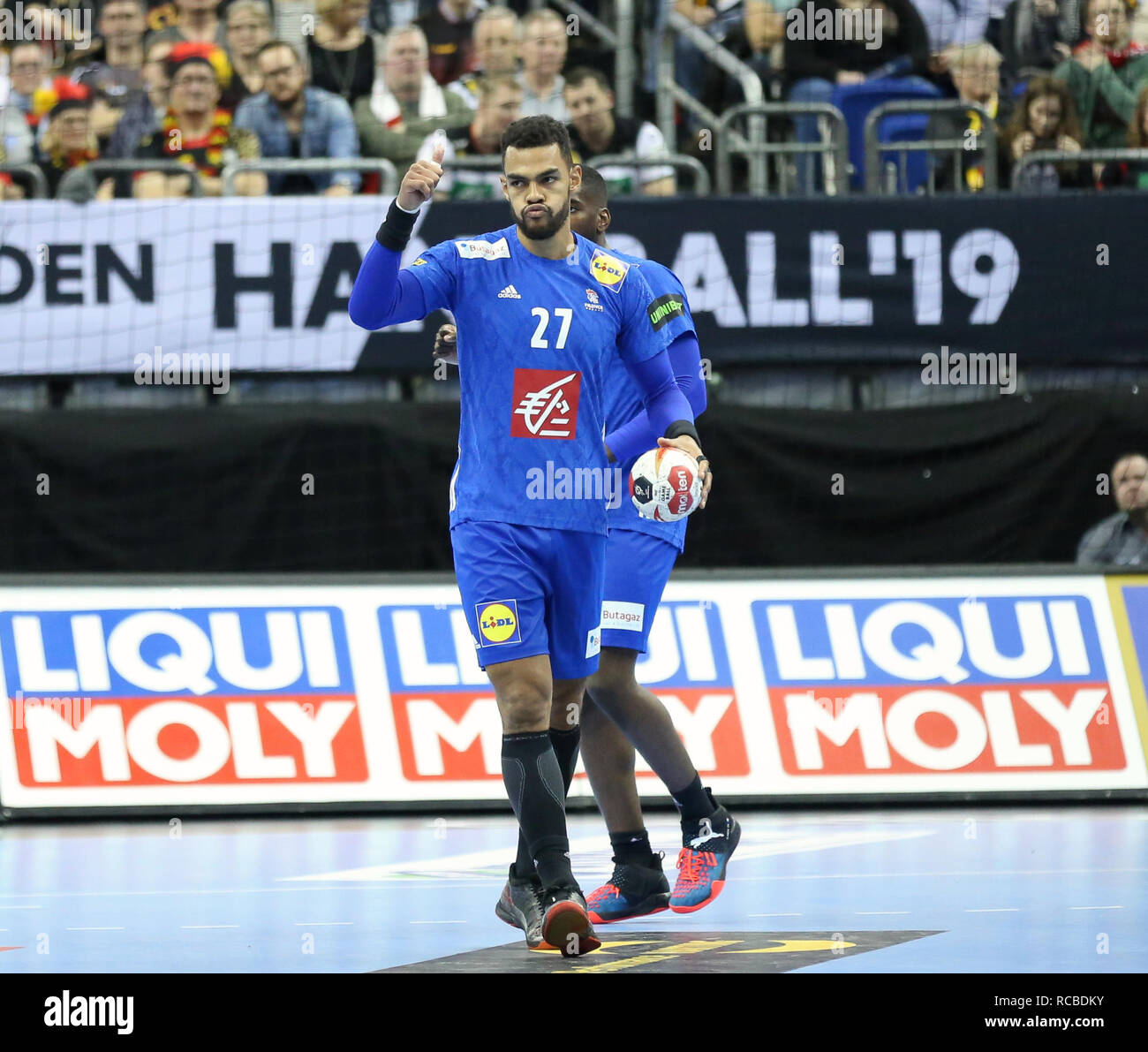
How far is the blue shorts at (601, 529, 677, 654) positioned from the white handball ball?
0.66m

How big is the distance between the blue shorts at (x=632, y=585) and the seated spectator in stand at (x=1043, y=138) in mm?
5956

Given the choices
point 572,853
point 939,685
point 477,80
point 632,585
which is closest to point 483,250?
point 632,585

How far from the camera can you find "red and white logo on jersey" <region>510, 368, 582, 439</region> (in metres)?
5.68

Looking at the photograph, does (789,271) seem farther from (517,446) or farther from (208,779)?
(517,446)

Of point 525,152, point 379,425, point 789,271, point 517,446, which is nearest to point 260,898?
point 517,446

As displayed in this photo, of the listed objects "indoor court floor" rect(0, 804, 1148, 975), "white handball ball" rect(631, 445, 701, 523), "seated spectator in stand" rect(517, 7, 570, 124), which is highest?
"seated spectator in stand" rect(517, 7, 570, 124)

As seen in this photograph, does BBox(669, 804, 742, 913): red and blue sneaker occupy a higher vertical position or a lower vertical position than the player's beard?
lower

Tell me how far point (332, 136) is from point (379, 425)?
2.04 metres

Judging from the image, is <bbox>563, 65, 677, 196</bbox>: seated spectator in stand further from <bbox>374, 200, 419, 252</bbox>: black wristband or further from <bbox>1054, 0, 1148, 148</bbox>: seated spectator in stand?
<bbox>374, 200, 419, 252</bbox>: black wristband

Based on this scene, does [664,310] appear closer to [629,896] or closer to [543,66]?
[629,896]

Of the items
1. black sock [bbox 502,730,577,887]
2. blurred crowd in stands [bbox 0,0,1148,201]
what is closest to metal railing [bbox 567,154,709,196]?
blurred crowd in stands [bbox 0,0,1148,201]

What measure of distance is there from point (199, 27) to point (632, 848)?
8.22 metres

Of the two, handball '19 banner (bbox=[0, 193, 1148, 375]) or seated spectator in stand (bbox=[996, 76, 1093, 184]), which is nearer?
handball '19 banner (bbox=[0, 193, 1148, 375])

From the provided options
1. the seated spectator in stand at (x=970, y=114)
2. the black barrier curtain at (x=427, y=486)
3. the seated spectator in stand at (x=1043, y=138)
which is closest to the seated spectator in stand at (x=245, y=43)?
the black barrier curtain at (x=427, y=486)
